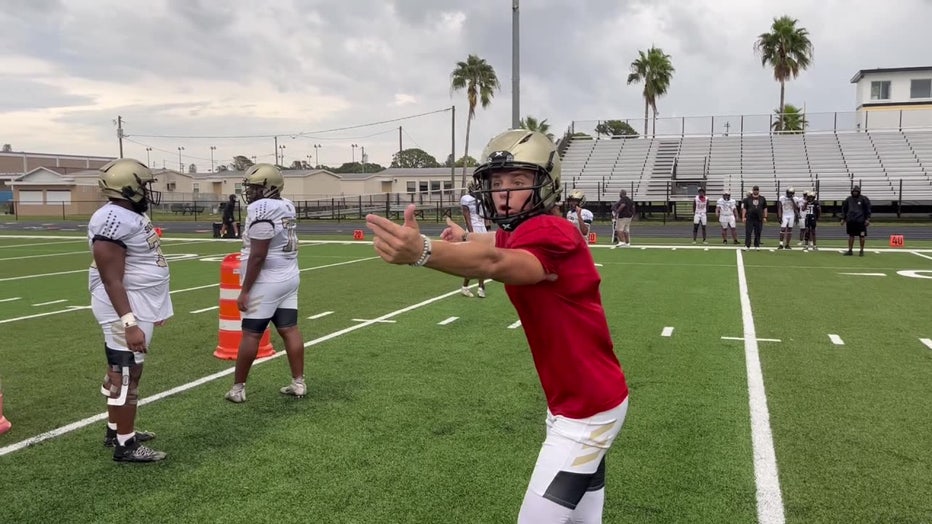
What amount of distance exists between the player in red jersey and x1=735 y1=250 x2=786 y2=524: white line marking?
178cm

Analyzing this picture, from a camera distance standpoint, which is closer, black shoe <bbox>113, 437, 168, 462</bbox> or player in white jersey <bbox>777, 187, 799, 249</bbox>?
black shoe <bbox>113, 437, 168, 462</bbox>

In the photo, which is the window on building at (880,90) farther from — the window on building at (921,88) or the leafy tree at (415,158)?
the leafy tree at (415,158)

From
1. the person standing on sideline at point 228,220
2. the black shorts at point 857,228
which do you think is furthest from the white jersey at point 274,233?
the person standing on sideline at point 228,220

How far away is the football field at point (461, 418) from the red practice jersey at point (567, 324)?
149 centimetres

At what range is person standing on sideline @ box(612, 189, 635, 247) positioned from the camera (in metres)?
21.0

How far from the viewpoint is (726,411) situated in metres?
5.48

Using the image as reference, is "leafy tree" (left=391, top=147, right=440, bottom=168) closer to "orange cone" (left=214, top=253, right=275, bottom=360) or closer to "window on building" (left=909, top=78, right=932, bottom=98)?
"window on building" (left=909, top=78, right=932, bottom=98)

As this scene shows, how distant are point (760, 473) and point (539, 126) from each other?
54.2m

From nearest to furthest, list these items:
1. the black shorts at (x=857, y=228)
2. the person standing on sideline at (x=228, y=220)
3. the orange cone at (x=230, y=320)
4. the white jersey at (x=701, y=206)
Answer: the orange cone at (x=230, y=320) < the black shorts at (x=857, y=228) < the white jersey at (x=701, y=206) < the person standing on sideline at (x=228, y=220)

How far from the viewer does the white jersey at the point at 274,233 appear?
18.2 ft

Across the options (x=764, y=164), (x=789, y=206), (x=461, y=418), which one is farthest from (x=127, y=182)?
(x=764, y=164)

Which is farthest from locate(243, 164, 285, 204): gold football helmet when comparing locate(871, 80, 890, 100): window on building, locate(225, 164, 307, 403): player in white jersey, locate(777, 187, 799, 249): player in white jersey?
locate(871, 80, 890, 100): window on building

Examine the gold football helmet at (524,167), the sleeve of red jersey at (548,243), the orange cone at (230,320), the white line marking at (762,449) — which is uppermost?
the gold football helmet at (524,167)

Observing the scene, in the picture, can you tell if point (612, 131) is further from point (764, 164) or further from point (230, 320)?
point (230, 320)
